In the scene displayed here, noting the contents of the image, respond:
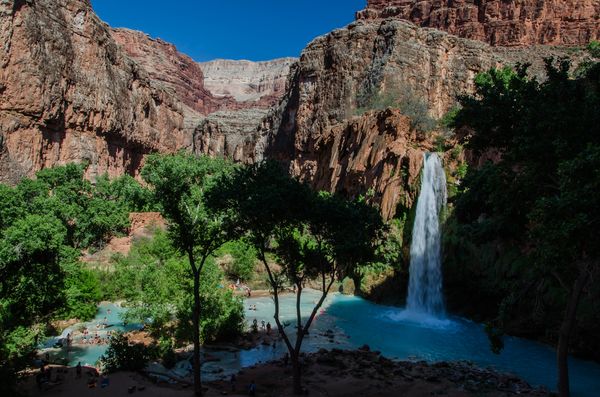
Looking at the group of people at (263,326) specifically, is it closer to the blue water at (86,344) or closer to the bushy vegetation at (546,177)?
the blue water at (86,344)

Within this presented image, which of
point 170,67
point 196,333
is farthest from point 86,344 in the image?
point 170,67

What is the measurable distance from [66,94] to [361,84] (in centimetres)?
4083

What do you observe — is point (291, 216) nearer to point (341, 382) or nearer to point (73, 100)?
point (341, 382)

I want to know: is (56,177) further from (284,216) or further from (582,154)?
(582,154)

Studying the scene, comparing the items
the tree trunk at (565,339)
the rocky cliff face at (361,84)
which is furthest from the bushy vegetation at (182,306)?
the rocky cliff face at (361,84)

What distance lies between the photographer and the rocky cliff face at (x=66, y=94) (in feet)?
161

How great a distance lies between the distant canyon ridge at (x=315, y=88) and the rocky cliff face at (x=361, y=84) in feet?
0.64

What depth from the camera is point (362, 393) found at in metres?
15.7

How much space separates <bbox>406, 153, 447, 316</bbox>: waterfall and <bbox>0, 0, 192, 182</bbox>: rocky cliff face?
145 ft

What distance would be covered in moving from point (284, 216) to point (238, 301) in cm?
1208

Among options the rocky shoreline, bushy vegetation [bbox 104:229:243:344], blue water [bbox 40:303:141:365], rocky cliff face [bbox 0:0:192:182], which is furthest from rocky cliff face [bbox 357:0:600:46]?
blue water [bbox 40:303:141:365]

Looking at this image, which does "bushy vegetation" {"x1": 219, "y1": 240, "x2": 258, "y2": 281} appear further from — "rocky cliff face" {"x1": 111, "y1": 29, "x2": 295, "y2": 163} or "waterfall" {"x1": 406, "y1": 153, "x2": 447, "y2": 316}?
"rocky cliff face" {"x1": 111, "y1": 29, "x2": 295, "y2": 163}

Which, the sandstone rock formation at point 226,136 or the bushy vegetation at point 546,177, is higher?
the sandstone rock formation at point 226,136

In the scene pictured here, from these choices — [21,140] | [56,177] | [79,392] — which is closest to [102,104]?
[21,140]
